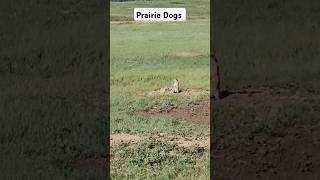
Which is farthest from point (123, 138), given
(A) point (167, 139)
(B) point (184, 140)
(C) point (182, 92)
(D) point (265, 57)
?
(D) point (265, 57)

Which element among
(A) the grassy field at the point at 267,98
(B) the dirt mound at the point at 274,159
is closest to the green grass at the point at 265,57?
(A) the grassy field at the point at 267,98

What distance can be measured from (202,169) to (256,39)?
19.6m

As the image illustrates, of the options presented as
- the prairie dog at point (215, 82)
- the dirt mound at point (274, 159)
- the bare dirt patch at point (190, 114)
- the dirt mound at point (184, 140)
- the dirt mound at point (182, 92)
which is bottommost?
the dirt mound at point (274, 159)

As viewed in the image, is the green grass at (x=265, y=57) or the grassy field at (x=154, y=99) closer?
the grassy field at (x=154, y=99)

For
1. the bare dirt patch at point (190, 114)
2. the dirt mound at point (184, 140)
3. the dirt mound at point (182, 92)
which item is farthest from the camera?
the dirt mound at point (182, 92)

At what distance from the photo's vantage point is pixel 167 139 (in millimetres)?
10656

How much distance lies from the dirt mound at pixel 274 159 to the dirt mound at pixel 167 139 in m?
0.54

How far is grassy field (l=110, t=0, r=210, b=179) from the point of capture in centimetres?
900

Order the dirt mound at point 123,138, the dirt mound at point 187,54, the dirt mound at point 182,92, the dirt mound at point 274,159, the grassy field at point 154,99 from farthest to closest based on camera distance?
the dirt mound at point 187,54 < the dirt mound at point 182,92 < the dirt mound at point 123,138 < the grassy field at point 154,99 < the dirt mound at point 274,159

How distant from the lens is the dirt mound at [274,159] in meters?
8.41
